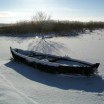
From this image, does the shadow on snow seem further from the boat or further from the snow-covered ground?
the boat

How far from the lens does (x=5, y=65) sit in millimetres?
10688

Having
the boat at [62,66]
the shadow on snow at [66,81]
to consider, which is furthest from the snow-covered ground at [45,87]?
the boat at [62,66]

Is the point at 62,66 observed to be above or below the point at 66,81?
above

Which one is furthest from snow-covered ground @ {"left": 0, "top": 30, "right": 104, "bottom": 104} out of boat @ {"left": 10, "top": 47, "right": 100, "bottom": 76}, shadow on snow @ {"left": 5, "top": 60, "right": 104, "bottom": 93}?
→ boat @ {"left": 10, "top": 47, "right": 100, "bottom": 76}

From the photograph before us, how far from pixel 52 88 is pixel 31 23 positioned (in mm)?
21691

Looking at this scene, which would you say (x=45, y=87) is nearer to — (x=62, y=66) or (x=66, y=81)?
(x=66, y=81)

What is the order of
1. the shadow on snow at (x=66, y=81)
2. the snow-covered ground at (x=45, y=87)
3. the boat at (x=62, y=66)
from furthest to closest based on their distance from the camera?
the boat at (x=62, y=66)
the shadow on snow at (x=66, y=81)
the snow-covered ground at (x=45, y=87)

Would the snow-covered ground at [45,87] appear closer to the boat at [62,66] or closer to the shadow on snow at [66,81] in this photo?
the shadow on snow at [66,81]

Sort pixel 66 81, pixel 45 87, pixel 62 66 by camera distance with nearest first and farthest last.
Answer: pixel 45 87
pixel 66 81
pixel 62 66

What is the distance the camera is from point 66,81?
26.9 feet

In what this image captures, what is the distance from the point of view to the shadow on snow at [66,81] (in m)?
7.43

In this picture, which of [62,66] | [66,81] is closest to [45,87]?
[66,81]

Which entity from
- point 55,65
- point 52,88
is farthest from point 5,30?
point 52,88

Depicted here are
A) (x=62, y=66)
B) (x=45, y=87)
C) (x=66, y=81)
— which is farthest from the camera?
(x=62, y=66)
